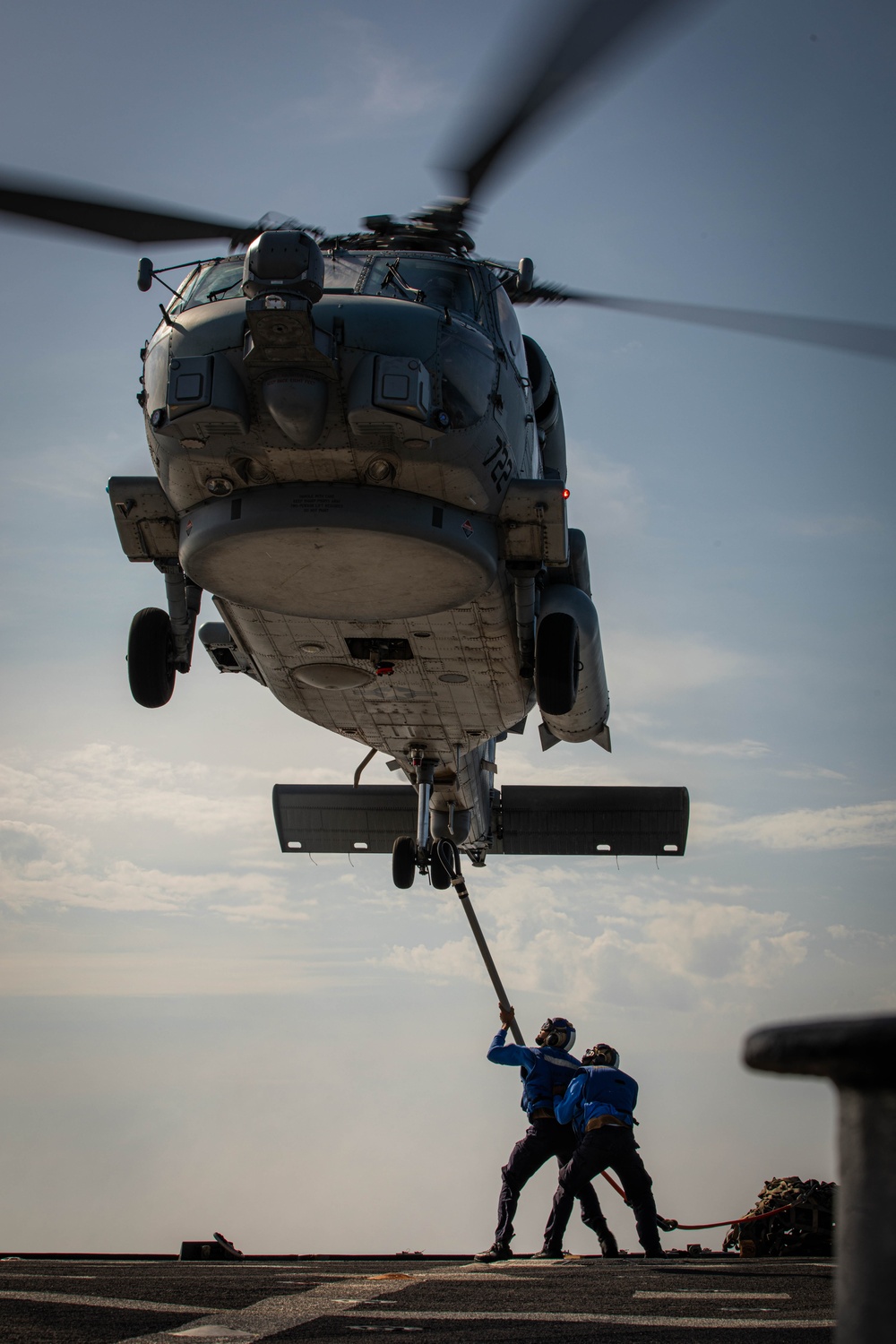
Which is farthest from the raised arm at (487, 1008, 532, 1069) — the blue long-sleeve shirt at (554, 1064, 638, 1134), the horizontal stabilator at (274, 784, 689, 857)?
the horizontal stabilator at (274, 784, 689, 857)

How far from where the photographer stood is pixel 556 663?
966cm

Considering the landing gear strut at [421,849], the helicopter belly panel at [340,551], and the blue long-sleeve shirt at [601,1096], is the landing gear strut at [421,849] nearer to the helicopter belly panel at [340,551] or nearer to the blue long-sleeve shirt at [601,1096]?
the helicopter belly panel at [340,551]

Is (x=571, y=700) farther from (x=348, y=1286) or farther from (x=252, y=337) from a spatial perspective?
(x=348, y=1286)

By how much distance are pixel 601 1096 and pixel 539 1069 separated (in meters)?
1.07

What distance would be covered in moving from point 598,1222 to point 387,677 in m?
5.11

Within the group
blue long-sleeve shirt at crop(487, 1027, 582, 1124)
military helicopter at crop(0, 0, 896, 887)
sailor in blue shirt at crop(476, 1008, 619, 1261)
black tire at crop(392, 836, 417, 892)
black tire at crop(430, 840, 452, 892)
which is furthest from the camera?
black tire at crop(392, 836, 417, 892)

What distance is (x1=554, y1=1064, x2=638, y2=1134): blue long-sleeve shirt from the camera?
29.9 feet

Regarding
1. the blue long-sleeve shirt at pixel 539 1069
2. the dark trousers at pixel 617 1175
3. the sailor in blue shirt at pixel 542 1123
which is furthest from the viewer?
the blue long-sleeve shirt at pixel 539 1069

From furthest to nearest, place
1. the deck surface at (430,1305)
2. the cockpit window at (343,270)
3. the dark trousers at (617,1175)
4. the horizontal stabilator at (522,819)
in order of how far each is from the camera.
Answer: the horizontal stabilator at (522,819)
the dark trousers at (617,1175)
the cockpit window at (343,270)
the deck surface at (430,1305)

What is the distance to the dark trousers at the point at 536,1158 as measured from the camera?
9.51 m

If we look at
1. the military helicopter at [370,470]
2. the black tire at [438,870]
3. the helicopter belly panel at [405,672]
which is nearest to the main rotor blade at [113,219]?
the military helicopter at [370,470]

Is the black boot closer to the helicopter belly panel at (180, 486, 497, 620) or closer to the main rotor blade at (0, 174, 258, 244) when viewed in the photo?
the helicopter belly panel at (180, 486, 497, 620)

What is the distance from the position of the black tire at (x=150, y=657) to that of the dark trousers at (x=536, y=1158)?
4874 millimetres

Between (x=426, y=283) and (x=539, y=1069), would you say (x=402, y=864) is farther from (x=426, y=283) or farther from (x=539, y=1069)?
(x=426, y=283)
